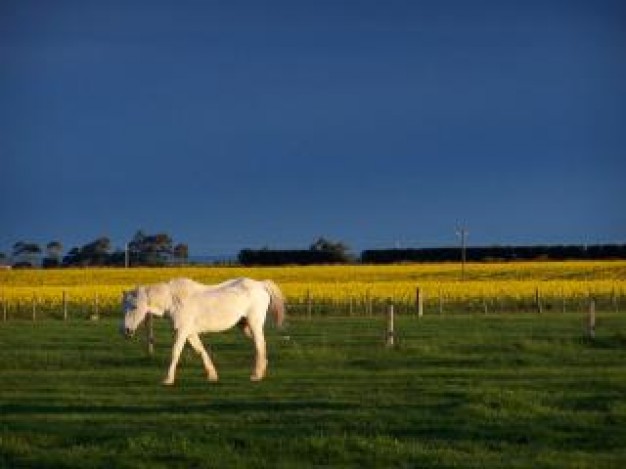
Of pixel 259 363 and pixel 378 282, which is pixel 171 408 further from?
pixel 378 282

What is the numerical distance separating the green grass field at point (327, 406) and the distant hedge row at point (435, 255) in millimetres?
75659

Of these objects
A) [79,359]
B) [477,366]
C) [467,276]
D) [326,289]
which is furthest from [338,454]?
[467,276]

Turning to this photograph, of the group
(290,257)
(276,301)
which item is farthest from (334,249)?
(276,301)

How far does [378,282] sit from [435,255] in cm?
4404

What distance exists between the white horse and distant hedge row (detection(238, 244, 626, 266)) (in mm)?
82340

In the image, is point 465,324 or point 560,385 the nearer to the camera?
point 560,385

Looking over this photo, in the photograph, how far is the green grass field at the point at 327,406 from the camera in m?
12.1

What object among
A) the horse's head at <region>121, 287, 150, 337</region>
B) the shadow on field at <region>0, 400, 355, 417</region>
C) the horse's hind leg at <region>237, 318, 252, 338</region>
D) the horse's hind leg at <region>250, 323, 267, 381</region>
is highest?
the horse's head at <region>121, 287, 150, 337</region>

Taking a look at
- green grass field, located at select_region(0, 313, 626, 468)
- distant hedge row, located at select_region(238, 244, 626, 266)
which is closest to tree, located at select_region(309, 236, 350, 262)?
distant hedge row, located at select_region(238, 244, 626, 266)

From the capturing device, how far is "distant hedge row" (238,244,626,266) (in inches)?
4016

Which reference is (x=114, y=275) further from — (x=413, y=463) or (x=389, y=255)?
(x=413, y=463)

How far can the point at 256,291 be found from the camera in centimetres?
2041

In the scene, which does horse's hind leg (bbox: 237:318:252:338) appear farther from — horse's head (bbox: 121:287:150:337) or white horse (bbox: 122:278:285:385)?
horse's head (bbox: 121:287:150:337)

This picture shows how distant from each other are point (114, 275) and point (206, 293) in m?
61.9
